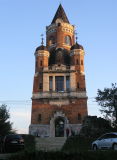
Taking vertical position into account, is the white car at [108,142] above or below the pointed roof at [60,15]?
below

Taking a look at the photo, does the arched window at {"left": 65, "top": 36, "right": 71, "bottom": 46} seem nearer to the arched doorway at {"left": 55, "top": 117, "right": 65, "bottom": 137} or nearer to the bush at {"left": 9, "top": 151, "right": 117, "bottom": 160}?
the arched doorway at {"left": 55, "top": 117, "right": 65, "bottom": 137}

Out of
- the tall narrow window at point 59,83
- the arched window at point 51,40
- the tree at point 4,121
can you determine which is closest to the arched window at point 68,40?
the arched window at point 51,40

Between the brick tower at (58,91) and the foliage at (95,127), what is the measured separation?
1279cm

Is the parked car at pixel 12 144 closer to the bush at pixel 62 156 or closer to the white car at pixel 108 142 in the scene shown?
the white car at pixel 108 142

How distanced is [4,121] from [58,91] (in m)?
14.7

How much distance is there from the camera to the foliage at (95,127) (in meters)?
38.0

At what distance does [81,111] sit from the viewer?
54.9 m

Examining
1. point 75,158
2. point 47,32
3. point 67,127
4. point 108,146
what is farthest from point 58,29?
point 75,158

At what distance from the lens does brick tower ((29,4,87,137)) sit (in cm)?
5422

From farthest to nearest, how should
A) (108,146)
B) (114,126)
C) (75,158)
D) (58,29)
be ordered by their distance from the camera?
(58,29)
(114,126)
(108,146)
(75,158)

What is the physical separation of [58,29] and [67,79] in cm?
1339

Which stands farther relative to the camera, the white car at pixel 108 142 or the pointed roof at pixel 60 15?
the pointed roof at pixel 60 15

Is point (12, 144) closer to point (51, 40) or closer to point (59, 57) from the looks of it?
point (59, 57)

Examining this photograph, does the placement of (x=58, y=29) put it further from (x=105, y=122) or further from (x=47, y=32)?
(x=105, y=122)
